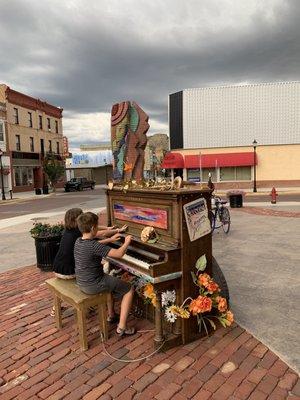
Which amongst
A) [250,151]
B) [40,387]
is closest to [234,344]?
[40,387]

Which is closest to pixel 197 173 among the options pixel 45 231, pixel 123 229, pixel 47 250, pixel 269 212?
pixel 269 212

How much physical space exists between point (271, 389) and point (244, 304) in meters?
2.12

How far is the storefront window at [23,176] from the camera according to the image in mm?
41862

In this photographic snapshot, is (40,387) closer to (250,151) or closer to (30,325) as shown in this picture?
(30,325)

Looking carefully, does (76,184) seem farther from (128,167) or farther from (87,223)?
(87,223)

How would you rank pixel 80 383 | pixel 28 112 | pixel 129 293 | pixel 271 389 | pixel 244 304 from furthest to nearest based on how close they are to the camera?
pixel 28 112
pixel 244 304
pixel 129 293
pixel 80 383
pixel 271 389

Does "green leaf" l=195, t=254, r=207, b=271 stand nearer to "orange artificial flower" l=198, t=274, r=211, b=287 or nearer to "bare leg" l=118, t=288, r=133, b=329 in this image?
"orange artificial flower" l=198, t=274, r=211, b=287

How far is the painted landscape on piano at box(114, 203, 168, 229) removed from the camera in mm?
4584

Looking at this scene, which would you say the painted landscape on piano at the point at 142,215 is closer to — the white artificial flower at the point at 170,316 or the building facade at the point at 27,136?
the white artificial flower at the point at 170,316

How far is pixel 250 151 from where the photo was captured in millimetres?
35562

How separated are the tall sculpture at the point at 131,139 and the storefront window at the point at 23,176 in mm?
37745

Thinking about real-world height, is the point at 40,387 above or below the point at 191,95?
below

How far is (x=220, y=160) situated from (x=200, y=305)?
105 feet

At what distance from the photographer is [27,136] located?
143 ft
